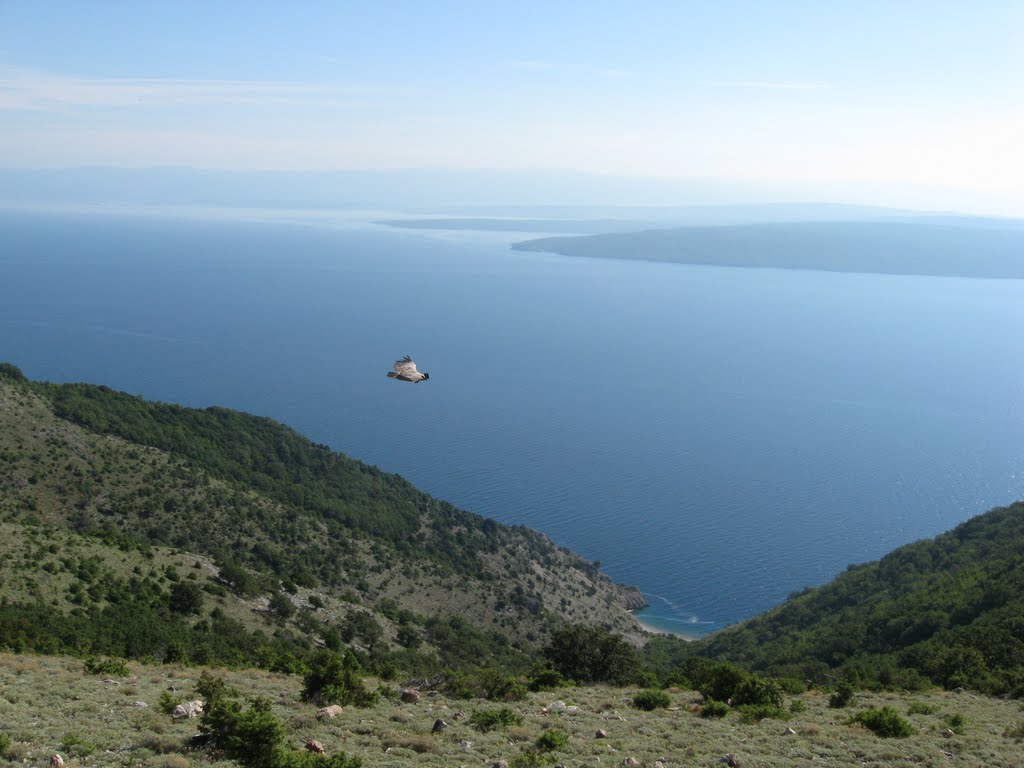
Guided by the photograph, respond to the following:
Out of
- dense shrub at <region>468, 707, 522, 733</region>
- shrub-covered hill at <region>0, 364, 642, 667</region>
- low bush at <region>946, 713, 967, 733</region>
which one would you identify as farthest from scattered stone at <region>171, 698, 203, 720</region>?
low bush at <region>946, 713, 967, 733</region>

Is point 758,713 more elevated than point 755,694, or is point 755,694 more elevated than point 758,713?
point 758,713

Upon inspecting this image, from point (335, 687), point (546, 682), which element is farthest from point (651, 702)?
point (335, 687)

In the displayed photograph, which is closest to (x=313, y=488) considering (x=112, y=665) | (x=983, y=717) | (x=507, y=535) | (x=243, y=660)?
(x=507, y=535)

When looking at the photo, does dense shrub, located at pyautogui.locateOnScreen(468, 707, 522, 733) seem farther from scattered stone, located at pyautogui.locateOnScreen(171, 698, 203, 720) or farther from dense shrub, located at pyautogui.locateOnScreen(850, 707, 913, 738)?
dense shrub, located at pyautogui.locateOnScreen(850, 707, 913, 738)

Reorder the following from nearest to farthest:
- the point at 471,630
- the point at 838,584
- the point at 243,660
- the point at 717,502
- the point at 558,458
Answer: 1. the point at 243,660
2. the point at 471,630
3. the point at 838,584
4. the point at 717,502
5. the point at 558,458

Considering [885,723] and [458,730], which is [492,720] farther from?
[885,723]

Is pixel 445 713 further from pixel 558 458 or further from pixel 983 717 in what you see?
pixel 558 458
